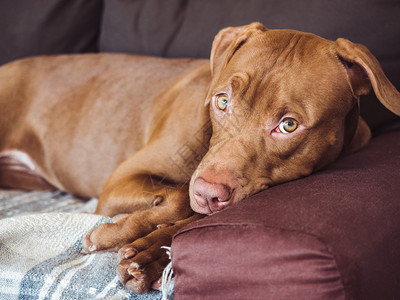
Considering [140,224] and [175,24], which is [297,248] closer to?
[140,224]

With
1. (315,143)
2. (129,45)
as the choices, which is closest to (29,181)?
(129,45)

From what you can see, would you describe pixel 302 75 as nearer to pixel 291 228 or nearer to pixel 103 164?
pixel 291 228

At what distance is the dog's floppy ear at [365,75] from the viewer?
1.77 meters

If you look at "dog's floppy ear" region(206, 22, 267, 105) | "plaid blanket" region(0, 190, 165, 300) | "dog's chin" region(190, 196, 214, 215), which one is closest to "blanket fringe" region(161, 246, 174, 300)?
"plaid blanket" region(0, 190, 165, 300)

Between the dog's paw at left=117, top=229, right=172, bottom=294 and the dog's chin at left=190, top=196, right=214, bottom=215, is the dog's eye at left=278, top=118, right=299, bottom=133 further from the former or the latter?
the dog's paw at left=117, top=229, right=172, bottom=294

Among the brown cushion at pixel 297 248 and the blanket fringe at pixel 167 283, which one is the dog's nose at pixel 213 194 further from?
the blanket fringe at pixel 167 283

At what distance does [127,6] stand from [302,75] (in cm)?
195

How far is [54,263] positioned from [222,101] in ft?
3.08

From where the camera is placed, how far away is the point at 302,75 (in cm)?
176

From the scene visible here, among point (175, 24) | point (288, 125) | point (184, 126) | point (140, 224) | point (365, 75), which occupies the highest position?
point (365, 75)

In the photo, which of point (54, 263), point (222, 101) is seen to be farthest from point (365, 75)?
point (54, 263)

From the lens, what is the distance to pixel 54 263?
1.59 m

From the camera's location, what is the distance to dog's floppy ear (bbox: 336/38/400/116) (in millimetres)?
1771

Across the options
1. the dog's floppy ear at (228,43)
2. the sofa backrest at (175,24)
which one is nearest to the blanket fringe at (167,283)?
the dog's floppy ear at (228,43)
